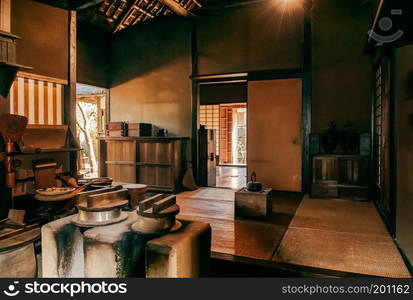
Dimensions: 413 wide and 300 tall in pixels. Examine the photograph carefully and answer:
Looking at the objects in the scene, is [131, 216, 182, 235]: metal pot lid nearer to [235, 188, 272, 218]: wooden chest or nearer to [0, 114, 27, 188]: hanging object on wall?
[0, 114, 27, 188]: hanging object on wall

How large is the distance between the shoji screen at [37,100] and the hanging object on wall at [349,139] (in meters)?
5.28

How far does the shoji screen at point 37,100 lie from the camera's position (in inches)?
183

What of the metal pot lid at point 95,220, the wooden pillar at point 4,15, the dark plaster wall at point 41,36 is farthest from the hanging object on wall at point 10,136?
the dark plaster wall at point 41,36

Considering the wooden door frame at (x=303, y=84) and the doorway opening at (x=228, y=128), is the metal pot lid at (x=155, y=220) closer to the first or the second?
the wooden door frame at (x=303, y=84)

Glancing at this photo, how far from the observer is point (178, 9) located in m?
6.23

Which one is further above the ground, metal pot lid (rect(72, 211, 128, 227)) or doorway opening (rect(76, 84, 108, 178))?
doorway opening (rect(76, 84, 108, 178))

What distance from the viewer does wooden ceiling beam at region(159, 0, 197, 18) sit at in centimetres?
589

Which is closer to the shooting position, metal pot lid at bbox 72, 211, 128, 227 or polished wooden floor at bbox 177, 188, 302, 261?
metal pot lid at bbox 72, 211, 128, 227

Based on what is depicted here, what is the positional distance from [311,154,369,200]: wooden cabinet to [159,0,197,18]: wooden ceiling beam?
4.15 m

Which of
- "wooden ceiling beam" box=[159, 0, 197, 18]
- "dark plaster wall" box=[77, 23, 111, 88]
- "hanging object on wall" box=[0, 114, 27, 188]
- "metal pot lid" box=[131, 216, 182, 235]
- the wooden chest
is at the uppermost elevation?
"wooden ceiling beam" box=[159, 0, 197, 18]

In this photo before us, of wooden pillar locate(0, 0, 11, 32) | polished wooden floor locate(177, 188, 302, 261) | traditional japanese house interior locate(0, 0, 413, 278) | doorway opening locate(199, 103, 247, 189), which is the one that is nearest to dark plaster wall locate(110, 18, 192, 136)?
traditional japanese house interior locate(0, 0, 413, 278)

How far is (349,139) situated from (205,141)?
3159mm

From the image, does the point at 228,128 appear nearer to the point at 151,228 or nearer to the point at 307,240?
the point at 307,240

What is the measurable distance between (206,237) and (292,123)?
4791 mm
